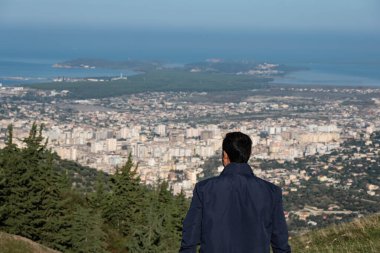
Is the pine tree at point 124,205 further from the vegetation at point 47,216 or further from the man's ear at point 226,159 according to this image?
the man's ear at point 226,159

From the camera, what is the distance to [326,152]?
38.5 meters

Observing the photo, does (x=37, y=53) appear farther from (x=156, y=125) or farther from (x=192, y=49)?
(x=156, y=125)

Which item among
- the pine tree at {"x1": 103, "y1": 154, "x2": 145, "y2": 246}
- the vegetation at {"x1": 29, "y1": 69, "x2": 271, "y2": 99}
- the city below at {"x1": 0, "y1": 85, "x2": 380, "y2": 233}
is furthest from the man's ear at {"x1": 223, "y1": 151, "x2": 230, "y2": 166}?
the vegetation at {"x1": 29, "y1": 69, "x2": 271, "y2": 99}

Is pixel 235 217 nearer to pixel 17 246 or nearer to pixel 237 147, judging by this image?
pixel 237 147

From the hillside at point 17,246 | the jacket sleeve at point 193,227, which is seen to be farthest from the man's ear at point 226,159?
the hillside at point 17,246

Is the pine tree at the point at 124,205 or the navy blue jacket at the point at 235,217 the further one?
the pine tree at the point at 124,205

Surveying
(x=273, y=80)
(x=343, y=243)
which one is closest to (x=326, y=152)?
(x=343, y=243)

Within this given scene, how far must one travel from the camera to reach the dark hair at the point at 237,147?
3.36 meters

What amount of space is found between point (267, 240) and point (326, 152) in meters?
36.0

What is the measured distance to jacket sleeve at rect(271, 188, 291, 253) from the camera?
331cm

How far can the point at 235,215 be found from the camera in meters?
3.31

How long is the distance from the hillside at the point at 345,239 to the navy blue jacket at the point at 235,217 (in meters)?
2.97

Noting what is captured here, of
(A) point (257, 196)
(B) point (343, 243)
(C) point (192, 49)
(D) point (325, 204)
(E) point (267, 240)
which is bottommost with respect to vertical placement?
(D) point (325, 204)

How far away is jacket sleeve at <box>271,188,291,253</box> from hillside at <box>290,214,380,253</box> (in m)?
2.95
